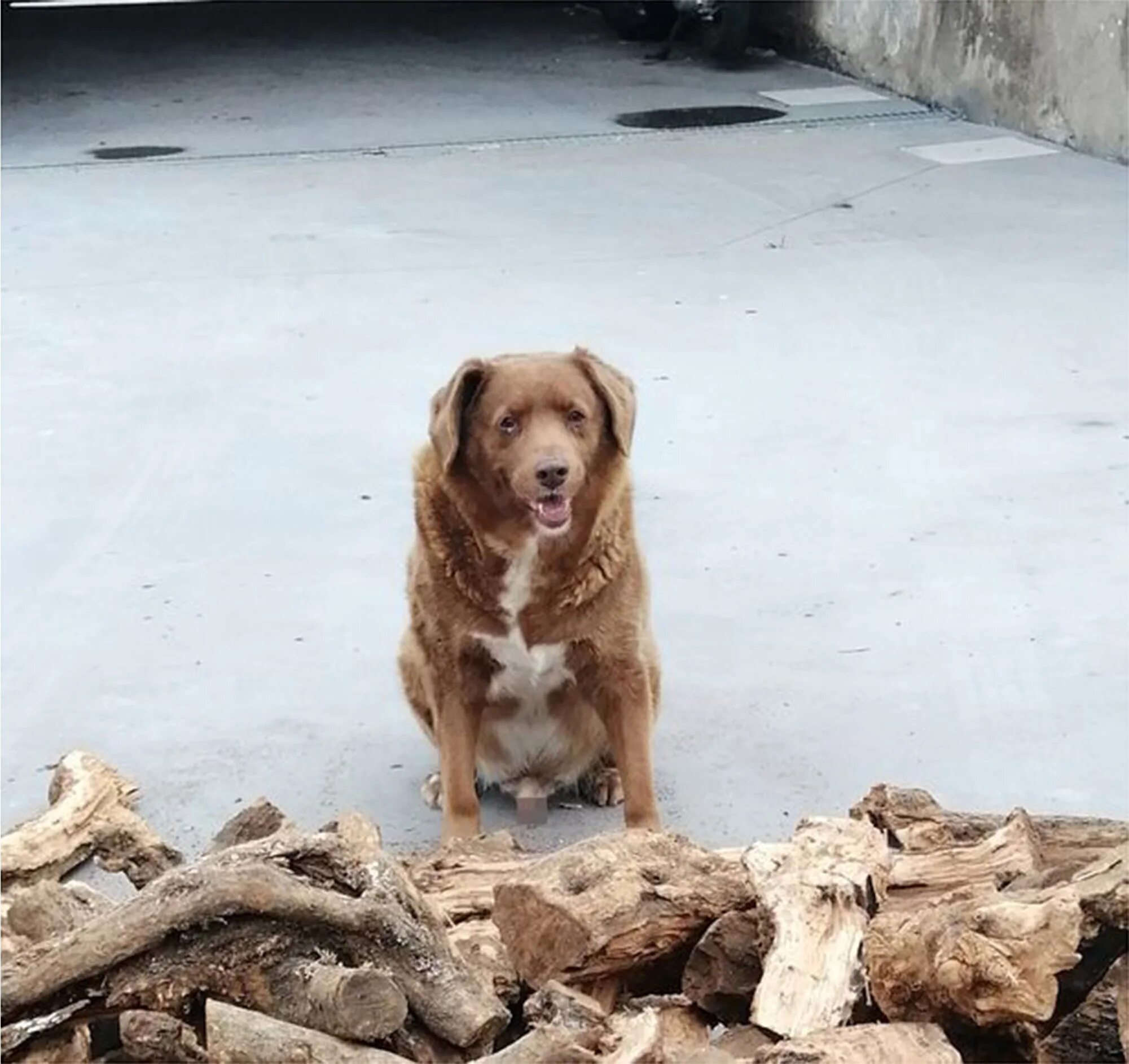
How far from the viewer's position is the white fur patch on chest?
342 centimetres

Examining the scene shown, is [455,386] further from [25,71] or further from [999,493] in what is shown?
[25,71]

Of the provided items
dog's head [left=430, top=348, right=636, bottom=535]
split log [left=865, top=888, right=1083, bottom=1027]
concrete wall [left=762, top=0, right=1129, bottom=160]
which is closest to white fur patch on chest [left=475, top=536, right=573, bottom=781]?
dog's head [left=430, top=348, right=636, bottom=535]

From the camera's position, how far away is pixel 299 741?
385 cm

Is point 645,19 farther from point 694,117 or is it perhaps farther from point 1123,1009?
point 1123,1009

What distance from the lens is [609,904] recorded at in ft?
8.20

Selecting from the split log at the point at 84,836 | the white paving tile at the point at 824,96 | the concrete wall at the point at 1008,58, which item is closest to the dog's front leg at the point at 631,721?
the split log at the point at 84,836

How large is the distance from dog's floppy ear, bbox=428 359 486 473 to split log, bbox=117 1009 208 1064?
1.21 meters

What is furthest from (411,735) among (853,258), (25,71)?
(25,71)

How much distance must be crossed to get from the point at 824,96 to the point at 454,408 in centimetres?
831

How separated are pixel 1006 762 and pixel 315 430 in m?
2.53

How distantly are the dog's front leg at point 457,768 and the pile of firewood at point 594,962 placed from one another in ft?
2.59

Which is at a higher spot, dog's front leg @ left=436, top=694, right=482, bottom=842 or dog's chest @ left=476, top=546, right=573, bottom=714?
dog's chest @ left=476, top=546, right=573, bottom=714

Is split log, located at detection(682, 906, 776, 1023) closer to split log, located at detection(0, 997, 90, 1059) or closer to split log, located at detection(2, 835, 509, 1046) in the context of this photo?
split log, located at detection(2, 835, 509, 1046)

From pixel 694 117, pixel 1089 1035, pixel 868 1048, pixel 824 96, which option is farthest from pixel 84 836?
pixel 824 96
